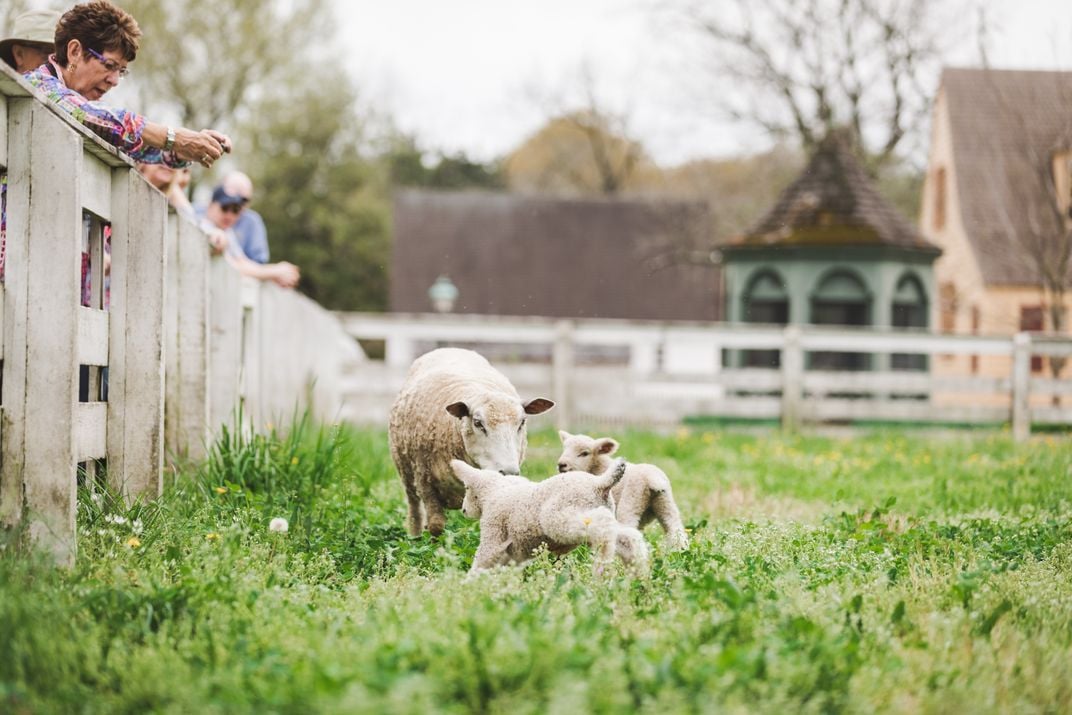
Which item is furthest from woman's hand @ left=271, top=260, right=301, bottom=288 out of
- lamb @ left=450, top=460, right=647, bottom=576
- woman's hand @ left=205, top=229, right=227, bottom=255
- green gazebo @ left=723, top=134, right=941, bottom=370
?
green gazebo @ left=723, top=134, right=941, bottom=370

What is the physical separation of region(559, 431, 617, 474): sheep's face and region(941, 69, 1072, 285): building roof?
13078mm

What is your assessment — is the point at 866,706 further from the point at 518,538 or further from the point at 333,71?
the point at 333,71

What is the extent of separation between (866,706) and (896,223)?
1906cm

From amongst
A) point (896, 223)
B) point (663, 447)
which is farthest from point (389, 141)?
point (663, 447)

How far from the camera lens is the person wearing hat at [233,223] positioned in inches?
349

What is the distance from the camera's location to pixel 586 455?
206 inches

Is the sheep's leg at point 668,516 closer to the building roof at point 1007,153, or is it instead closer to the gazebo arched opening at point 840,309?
the building roof at point 1007,153

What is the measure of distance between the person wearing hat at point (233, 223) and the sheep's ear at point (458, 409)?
12.2ft

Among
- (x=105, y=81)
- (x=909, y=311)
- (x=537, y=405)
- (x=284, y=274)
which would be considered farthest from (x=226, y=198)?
(x=909, y=311)

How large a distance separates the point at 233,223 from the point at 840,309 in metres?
14.6

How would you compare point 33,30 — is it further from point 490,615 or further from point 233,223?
point 490,615

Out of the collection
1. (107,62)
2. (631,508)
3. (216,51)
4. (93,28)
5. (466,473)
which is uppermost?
(216,51)

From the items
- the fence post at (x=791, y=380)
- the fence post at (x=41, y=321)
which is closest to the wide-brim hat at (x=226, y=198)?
the fence post at (x=41, y=321)

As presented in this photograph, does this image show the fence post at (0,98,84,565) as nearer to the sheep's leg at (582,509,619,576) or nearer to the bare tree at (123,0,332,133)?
the sheep's leg at (582,509,619,576)
